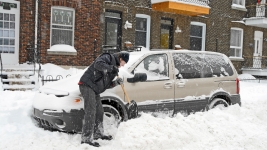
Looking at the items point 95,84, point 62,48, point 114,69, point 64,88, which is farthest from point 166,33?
point 95,84

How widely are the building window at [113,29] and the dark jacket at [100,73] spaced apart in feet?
34.2

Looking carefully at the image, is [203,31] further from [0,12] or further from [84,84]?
[84,84]

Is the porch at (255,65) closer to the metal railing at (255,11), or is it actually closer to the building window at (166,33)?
the metal railing at (255,11)

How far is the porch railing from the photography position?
22.5 meters

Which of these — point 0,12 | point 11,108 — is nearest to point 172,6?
point 0,12

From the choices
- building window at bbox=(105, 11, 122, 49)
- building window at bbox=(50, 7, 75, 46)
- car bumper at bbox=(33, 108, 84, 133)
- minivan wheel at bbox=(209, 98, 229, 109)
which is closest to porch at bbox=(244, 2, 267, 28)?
building window at bbox=(105, 11, 122, 49)

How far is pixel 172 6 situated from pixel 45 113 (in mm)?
12319

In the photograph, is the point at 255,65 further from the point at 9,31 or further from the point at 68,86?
the point at 68,86

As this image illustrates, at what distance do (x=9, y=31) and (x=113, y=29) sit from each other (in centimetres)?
518

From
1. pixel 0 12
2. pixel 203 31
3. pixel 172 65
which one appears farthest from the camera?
pixel 203 31

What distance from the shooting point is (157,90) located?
7.07 metres

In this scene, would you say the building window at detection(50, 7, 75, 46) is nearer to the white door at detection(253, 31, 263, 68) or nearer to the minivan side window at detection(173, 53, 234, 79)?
the minivan side window at detection(173, 53, 234, 79)

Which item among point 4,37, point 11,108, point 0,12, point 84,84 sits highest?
point 0,12

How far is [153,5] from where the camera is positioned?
1780 centimetres
